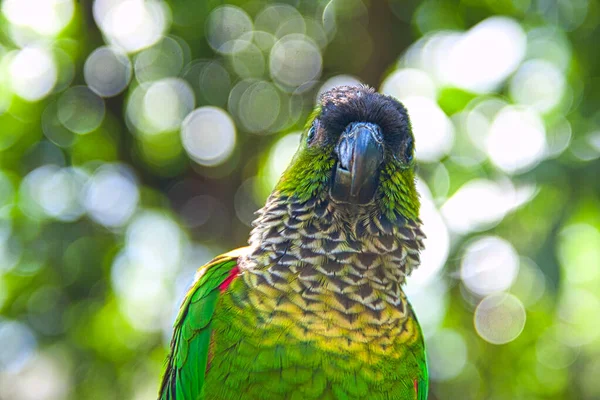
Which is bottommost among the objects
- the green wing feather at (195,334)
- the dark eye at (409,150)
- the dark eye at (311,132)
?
the green wing feather at (195,334)

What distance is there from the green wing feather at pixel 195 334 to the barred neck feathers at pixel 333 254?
0.19m

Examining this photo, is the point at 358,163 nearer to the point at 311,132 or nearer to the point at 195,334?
the point at 311,132

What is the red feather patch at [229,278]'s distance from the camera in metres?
2.71

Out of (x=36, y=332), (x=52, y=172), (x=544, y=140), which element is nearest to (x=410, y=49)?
(x=544, y=140)

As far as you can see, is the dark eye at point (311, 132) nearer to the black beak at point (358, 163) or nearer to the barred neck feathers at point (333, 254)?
the black beak at point (358, 163)

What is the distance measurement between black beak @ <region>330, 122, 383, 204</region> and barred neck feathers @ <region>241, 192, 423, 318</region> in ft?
0.24

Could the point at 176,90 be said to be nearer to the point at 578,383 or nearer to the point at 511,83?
the point at 511,83

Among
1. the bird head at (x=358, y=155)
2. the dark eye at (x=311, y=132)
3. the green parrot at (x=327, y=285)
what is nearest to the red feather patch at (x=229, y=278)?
the green parrot at (x=327, y=285)

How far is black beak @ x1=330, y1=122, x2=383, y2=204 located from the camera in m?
2.52

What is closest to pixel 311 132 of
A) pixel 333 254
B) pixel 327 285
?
pixel 333 254

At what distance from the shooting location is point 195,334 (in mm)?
2717

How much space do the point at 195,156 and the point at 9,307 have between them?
9.21 feet

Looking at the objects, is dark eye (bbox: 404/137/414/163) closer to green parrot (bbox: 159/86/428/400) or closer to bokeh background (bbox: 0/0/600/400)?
green parrot (bbox: 159/86/428/400)

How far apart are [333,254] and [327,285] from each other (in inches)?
5.9
